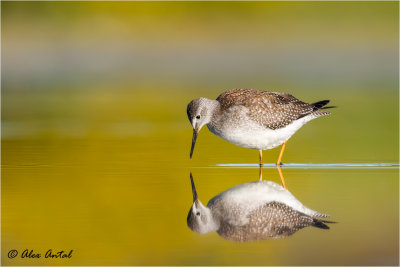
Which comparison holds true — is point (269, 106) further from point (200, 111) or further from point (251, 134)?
point (200, 111)

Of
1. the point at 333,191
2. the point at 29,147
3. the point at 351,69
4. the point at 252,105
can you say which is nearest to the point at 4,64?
the point at 351,69

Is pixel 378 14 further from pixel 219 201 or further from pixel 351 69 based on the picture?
pixel 219 201

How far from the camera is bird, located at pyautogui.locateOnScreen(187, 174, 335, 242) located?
8.21m

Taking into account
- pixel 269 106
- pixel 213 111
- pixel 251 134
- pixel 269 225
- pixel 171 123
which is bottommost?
pixel 171 123

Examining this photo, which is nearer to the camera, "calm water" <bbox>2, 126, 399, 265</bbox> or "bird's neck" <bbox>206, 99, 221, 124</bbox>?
"calm water" <bbox>2, 126, 399, 265</bbox>

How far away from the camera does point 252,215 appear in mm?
8641

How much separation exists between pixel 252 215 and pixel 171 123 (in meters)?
9.29

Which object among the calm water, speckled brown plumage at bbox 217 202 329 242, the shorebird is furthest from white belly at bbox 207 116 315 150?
speckled brown plumage at bbox 217 202 329 242

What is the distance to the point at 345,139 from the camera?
14953mm

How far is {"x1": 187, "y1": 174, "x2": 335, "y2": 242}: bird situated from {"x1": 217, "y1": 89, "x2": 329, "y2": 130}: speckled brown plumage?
2.36 metres

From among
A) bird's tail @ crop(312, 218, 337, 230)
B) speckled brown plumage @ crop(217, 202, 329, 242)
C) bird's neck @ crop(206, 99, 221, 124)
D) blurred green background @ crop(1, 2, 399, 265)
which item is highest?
bird's tail @ crop(312, 218, 337, 230)

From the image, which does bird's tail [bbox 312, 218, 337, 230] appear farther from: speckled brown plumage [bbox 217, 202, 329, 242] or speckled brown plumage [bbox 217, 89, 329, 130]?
speckled brown plumage [bbox 217, 89, 329, 130]

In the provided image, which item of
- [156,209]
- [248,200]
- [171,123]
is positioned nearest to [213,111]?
[248,200]

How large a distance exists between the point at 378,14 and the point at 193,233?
94.9 ft
